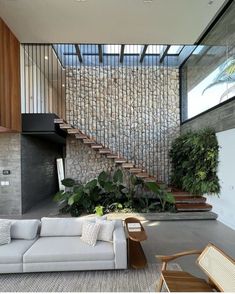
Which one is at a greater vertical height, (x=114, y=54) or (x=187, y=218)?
(x=114, y=54)

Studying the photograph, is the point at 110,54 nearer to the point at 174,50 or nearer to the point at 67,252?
the point at 174,50

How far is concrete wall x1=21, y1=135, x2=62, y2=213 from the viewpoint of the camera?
6.41 meters

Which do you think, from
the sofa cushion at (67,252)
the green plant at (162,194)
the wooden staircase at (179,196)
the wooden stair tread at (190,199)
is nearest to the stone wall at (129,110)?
the wooden staircase at (179,196)

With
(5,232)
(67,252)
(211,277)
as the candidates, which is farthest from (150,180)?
(211,277)

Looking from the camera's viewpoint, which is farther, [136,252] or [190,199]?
[190,199]

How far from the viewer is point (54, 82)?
10.5 meters

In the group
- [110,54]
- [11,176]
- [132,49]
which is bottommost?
[11,176]

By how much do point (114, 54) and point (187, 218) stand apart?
6373 millimetres

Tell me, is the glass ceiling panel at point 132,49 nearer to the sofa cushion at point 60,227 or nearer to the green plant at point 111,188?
the green plant at point 111,188

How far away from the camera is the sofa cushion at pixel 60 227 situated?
3.55 m

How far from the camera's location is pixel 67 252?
301 cm

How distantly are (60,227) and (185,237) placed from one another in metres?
2.61

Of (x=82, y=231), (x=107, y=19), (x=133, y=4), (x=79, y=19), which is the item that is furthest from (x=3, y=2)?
(x=82, y=231)

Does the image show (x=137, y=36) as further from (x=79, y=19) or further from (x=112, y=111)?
(x=112, y=111)
